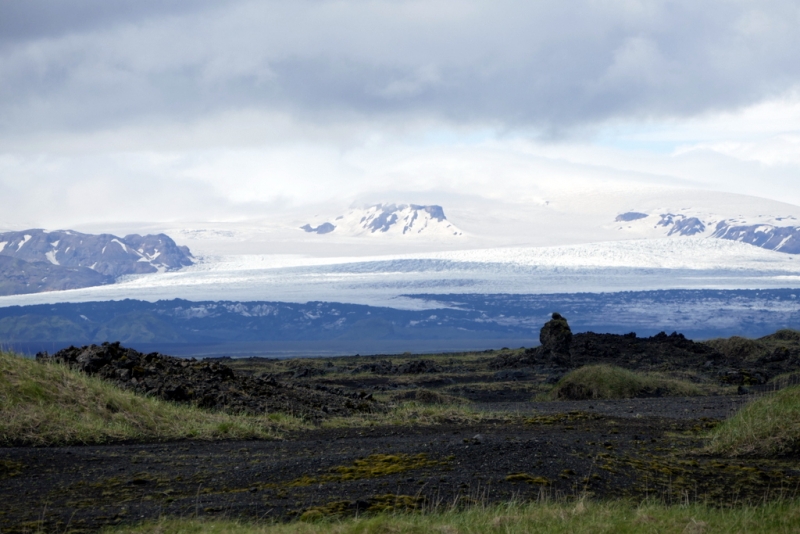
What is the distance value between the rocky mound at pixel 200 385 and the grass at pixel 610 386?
1093 cm

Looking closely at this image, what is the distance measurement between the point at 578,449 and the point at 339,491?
4380 millimetres

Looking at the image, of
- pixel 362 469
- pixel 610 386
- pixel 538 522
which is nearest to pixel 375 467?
pixel 362 469

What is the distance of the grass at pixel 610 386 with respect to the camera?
32.8 meters

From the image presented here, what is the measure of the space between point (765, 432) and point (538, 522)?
7332 millimetres

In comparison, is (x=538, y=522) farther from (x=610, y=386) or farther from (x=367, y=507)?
(x=610, y=386)

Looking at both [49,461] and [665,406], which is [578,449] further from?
[665,406]

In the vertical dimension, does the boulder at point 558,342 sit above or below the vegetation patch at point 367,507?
below

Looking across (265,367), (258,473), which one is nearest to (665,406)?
(258,473)

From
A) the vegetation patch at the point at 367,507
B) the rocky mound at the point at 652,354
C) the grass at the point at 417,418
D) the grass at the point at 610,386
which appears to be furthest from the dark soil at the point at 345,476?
the rocky mound at the point at 652,354

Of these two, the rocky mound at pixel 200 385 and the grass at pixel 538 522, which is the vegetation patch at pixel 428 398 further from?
the grass at pixel 538 522

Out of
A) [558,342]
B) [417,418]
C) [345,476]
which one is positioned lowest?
[558,342]

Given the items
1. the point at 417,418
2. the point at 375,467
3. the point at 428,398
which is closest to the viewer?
the point at 375,467

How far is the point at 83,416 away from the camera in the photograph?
659 inches

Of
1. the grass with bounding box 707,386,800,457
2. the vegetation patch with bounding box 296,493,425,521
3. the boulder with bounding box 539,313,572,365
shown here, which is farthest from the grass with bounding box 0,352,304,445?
the boulder with bounding box 539,313,572,365
